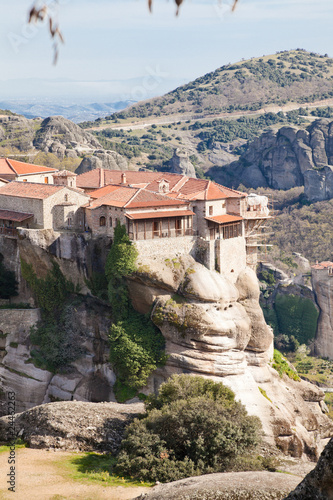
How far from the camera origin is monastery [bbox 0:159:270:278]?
139ft

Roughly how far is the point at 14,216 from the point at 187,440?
82.1 feet

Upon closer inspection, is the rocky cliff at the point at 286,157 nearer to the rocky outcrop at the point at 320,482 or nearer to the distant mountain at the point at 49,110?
the distant mountain at the point at 49,110

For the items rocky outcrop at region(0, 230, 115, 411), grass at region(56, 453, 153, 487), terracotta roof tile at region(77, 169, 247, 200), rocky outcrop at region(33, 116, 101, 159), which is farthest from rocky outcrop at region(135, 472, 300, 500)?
rocky outcrop at region(33, 116, 101, 159)

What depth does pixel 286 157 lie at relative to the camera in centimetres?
14838

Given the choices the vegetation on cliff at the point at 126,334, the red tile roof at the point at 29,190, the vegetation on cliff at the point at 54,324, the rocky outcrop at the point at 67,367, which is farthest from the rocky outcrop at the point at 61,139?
the vegetation on cliff at the point at 126,334

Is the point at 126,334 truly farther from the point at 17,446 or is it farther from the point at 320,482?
the point at 320,482

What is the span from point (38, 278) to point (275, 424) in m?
18.9

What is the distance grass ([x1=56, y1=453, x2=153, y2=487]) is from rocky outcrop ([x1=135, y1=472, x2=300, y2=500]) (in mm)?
2519

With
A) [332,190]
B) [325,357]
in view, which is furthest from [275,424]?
[332,190]

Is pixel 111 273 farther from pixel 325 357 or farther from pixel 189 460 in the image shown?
pixel 325 357

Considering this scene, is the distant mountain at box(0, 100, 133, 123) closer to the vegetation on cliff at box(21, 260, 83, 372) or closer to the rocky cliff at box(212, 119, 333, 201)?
the rocky cliff at box(212, 119, 333, 201)

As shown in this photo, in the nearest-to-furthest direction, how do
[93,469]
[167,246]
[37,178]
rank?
[93,469] < [167,246] < [37,178]

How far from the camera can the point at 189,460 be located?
25.7 m

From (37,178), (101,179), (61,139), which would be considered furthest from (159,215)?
(61,139)
